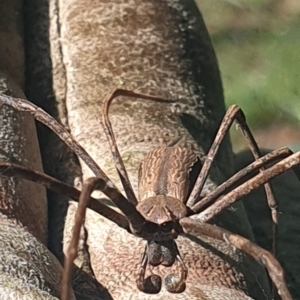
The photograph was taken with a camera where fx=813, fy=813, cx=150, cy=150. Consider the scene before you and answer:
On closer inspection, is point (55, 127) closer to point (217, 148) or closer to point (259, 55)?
point (217, 148)

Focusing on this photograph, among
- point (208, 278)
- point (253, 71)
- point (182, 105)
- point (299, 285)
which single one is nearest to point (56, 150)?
point (182, 105)

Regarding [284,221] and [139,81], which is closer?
[139,81]

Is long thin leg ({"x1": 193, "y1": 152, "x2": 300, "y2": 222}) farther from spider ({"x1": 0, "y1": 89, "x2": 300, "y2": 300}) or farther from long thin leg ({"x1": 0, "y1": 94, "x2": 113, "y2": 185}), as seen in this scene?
long thin leg ({"x1": 0, "y1": 94, "x2": 113, "y2": 185})

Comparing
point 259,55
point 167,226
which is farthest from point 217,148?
point 259,55

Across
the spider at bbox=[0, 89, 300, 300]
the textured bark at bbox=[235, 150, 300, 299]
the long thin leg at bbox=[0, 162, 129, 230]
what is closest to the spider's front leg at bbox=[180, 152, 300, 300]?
Result: the spider at bbox=[0, 89, 300, 300]

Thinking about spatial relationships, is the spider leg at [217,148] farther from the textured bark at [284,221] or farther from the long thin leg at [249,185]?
the textured bark at [284,221]

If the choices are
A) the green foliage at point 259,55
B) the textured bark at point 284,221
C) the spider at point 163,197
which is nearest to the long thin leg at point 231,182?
the spider at point 163,197
